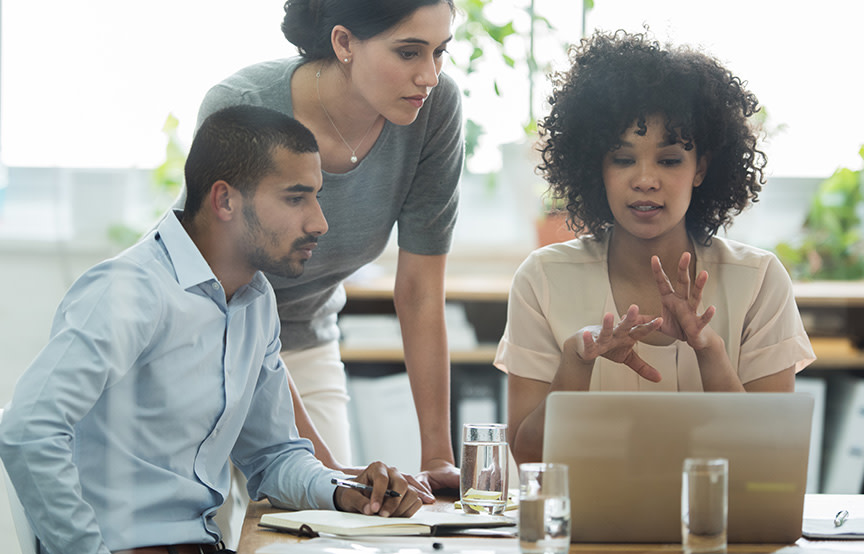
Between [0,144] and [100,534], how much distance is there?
66 cm

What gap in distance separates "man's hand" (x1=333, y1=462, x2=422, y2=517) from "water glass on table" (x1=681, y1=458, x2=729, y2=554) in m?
0.38

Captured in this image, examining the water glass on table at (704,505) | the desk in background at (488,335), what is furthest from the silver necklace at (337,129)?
the desk in background at (488,335)

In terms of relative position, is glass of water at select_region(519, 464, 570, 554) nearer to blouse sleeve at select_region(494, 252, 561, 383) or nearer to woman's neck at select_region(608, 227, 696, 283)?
blouse sleeve at select_region(494, 252, 561, 383)

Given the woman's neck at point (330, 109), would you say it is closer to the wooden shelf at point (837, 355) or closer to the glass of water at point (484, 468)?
the glass of water at point (484, 468)

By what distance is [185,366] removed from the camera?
111 cm

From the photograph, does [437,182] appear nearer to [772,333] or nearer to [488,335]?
[772,333]

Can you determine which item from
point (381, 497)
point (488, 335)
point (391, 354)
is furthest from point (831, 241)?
point (381, 497)

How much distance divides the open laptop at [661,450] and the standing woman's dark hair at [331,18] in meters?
0.65

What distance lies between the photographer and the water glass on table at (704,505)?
785mm

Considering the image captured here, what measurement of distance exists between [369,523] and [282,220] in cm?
38

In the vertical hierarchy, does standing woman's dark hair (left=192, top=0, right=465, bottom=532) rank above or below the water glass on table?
above

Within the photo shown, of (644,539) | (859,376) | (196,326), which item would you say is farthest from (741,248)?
(859,376)

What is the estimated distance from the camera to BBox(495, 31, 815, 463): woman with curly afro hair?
52.8 inches

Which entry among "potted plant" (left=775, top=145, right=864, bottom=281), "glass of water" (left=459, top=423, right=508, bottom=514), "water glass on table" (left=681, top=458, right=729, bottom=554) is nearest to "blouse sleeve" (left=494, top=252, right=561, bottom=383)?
"glass of water" (left=459, top=423, right=508, bottom=514)
